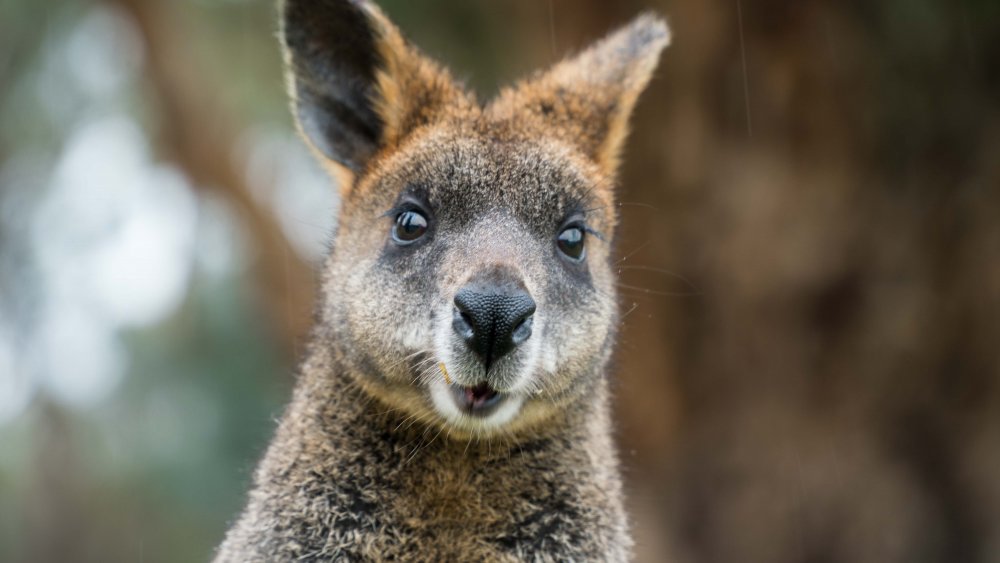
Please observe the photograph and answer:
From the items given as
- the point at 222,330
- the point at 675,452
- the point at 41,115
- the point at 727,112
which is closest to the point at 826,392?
the point at 675,452

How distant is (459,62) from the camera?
1631 centimetres

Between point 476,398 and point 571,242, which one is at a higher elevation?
point 571,242

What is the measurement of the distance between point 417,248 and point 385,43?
1.33 m

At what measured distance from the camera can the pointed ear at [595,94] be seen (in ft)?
21.3

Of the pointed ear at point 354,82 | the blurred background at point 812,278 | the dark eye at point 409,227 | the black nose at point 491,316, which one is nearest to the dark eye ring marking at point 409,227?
the dark eye at point 409,227

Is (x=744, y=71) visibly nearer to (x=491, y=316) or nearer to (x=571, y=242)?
(x=571, y=242)

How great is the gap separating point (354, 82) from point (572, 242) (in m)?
1.55

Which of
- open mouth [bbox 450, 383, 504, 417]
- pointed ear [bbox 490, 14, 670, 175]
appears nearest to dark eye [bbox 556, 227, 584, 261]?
pointed ear [bbox 490, 14, 670, 175]

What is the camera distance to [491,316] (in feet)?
16.0

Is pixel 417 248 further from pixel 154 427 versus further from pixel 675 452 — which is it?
pixel 154 427

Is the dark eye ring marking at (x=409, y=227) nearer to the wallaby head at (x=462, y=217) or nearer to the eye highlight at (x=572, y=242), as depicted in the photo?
the wallaby head at (x=462, y=217)

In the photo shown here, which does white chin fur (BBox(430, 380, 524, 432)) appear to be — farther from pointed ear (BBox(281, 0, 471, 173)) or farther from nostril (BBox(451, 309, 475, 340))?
pointed ear (BBox(281, 0, 471, 173))

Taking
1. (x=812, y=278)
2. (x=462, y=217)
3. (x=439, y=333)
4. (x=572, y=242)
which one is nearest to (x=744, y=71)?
(x=812, y=278)

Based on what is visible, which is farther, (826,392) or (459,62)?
(459,62)
